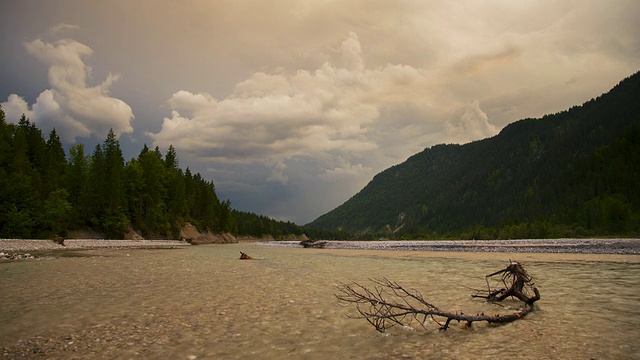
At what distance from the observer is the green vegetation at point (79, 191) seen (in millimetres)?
53219

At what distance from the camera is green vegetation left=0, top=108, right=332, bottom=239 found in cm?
5322

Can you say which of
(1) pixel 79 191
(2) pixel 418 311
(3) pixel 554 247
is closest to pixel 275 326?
(2) pixel 418 311

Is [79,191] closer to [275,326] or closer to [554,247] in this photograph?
[275,326]

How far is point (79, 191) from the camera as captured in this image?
232 ft

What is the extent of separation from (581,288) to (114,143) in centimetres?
9712

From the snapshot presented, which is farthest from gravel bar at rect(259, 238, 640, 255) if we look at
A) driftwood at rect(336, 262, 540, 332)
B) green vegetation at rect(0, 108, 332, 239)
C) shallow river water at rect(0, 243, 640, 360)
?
green vegetation at rect(0, 108, 332, 239)

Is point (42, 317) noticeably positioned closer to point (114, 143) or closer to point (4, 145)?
point (4, 145)

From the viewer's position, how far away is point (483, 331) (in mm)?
7906

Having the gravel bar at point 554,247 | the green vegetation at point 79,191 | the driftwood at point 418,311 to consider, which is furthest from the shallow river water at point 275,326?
the green vegetation at point 79,191

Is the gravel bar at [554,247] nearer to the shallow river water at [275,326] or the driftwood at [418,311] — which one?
the shallow river water at [275,326]

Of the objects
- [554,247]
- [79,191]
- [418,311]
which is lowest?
[554,247]

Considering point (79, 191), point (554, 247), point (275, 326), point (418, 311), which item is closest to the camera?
point (418, 311)

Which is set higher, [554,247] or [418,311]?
[418,311]

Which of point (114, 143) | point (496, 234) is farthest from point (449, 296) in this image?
point (496, 234)
